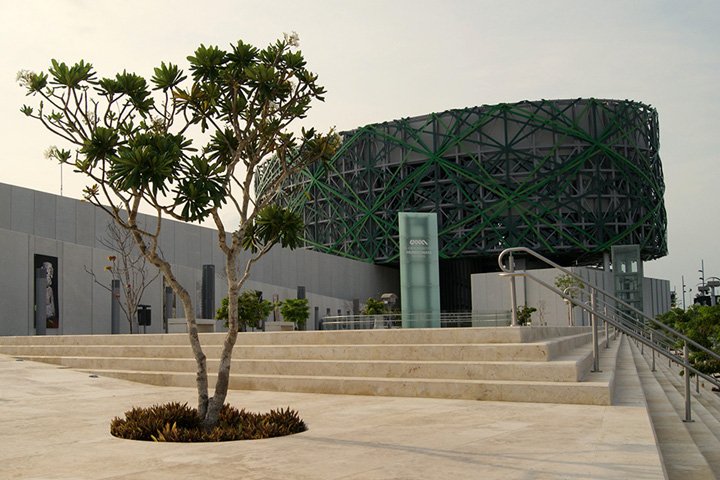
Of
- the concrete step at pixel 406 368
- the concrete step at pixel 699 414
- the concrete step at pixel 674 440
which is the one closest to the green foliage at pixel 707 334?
the concrete step at pixel 699 414

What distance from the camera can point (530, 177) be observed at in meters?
68.4

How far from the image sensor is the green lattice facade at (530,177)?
68062 mm

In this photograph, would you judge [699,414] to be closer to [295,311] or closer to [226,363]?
[226,363]

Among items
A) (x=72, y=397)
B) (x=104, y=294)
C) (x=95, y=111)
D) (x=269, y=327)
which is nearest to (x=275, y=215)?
(x=95, y=111)

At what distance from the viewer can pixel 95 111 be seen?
9641 millimetres

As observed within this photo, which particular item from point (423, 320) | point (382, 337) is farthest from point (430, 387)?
point (423, 320)

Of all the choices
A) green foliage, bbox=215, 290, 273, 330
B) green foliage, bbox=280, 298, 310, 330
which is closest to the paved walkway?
green foliage, bbox=215, 290, 273, 330

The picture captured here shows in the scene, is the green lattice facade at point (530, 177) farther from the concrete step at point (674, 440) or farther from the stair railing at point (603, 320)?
the concrete step at point (674, 440)

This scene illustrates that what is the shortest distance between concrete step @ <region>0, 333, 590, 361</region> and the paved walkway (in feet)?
4.28

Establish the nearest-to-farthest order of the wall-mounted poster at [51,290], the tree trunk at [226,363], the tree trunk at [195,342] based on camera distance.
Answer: the tree trunk at [226,363], the tree trunk at [195,342], the wall-mounted poster at [51,290]

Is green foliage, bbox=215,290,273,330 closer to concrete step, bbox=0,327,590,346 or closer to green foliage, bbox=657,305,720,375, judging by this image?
concrete step, bbox=0,327,590,346

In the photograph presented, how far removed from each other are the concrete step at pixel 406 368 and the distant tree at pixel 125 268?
2205 cm

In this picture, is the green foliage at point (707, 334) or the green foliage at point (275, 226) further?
the green foliage at point (707, 334)

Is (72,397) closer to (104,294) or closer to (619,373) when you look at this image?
(619,373)
